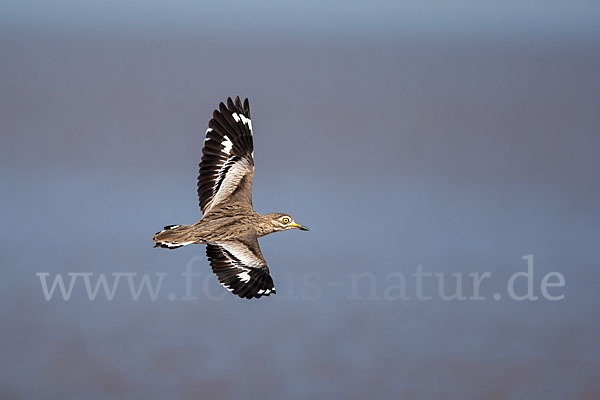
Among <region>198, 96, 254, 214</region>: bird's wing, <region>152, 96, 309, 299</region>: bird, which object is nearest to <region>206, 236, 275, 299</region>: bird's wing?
<region>152, 96, 309, 299</region>: bird

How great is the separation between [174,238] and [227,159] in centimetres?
107

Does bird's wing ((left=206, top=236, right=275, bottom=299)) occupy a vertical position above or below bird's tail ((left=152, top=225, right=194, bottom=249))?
below

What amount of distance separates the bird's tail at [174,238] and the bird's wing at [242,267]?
0.68ft

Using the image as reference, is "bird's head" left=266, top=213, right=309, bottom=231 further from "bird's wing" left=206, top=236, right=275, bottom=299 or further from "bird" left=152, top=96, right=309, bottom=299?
"bird's wing" left=206, top=236, right=275, bottom=299

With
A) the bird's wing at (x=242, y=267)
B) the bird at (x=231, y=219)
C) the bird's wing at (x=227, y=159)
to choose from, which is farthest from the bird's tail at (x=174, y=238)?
the bird's wing at (x=227, y=159)

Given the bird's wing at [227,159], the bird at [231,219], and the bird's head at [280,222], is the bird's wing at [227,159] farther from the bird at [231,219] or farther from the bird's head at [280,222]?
the bird's head at [280,222]

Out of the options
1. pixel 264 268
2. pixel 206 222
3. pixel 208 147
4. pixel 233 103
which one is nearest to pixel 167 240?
pixel 206 222

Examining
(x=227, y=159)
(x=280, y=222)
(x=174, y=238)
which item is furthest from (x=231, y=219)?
(x=227, y=159)

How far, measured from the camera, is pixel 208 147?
20.5ft

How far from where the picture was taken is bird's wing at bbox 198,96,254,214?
20.1 feet

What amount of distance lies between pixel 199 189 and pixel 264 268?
1242mm

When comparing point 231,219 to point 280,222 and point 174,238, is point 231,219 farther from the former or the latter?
point 174,238

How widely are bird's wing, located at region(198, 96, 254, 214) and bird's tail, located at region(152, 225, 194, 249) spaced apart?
622 millimetres

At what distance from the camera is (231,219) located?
5691 millimetres
